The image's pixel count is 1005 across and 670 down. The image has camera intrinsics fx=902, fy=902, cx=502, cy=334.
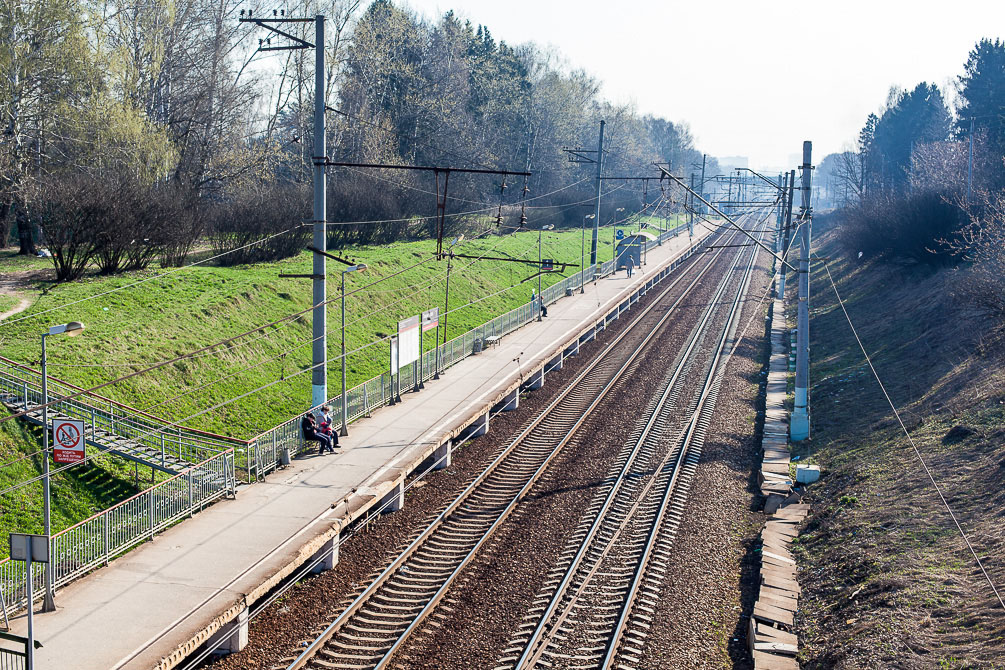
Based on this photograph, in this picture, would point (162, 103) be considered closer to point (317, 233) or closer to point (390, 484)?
point (317, 233)

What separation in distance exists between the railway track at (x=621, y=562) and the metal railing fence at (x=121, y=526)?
6638 mm

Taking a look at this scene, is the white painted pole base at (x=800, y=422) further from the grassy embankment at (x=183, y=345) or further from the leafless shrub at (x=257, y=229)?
the leafless shrub at (x=257, y=229)

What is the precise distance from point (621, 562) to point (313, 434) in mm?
7854

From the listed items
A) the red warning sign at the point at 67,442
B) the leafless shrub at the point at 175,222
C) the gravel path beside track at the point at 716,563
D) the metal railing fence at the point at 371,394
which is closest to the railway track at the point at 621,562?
the gravel path beside track at the point at 716,563

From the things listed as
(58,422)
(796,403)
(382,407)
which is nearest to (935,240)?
(796,403)

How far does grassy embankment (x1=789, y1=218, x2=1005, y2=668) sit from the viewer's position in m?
12.7

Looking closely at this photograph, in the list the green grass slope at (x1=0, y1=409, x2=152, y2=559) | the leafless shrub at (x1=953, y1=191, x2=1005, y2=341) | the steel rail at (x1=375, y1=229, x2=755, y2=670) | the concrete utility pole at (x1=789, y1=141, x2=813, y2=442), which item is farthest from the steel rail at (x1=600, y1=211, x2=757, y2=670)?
the green grass slope at (x1=0, y1=409, x2=152, y2=559)

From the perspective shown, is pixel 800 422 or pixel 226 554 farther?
pixel 800 422

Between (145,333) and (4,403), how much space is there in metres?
5.72

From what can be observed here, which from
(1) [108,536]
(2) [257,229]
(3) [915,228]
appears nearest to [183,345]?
(1) [108,536]

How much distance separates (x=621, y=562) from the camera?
16.3 meters

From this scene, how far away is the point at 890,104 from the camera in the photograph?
111 meters

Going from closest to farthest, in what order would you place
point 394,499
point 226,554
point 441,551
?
point 226,554 → point 441,551 → point 394,499

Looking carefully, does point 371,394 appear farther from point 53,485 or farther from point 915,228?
point 915,228
